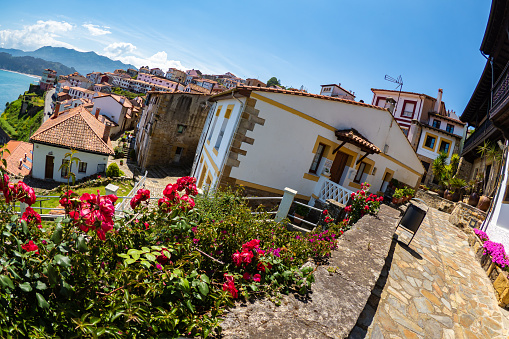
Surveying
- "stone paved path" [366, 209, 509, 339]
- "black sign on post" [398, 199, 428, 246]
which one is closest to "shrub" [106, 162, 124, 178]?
"stone paved path" [366, 209, 509, 339]

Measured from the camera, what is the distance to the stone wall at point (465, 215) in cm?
1205

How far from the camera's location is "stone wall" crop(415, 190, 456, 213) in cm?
1845

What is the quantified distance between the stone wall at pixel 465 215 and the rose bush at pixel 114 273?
13.2 m

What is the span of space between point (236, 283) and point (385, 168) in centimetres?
1477

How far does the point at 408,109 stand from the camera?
34.3 m

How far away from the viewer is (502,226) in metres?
9.02

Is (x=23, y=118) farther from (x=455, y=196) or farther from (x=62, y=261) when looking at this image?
(x=62, y=261)

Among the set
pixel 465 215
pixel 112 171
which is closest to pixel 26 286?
pixel 465 215

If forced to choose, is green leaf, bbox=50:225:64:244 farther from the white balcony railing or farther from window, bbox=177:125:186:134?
window, bbox=177:125:186:134

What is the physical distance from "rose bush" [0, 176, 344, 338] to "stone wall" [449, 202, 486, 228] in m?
13.2

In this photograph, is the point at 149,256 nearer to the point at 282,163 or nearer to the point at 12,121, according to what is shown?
the point at 282,163

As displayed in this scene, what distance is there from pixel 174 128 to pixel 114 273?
26.0m

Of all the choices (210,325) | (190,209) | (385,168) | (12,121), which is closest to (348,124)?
A: (385,168)

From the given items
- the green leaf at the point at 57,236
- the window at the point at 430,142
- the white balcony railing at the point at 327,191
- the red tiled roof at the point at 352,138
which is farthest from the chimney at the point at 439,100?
the green leaf at the point at 57,236
